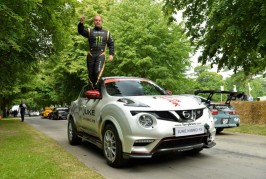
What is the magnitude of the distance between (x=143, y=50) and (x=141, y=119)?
61.8ft

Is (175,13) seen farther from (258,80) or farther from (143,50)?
(258,80)

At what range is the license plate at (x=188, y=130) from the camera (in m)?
5.31

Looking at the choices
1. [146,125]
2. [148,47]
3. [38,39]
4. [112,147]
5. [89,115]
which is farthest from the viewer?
[148,47]

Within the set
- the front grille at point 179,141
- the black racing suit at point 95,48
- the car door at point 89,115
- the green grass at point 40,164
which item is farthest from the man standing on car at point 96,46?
the front grille at point 179,141

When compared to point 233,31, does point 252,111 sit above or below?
below

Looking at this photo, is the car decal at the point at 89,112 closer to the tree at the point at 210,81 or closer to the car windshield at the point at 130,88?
the car windshield at the point at 130,88

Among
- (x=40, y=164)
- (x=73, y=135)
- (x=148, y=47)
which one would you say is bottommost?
(x=40, y=164)

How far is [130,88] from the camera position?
22.3 feet

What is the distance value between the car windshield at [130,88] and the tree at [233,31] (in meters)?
2.70

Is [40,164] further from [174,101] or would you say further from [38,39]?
[38,39]

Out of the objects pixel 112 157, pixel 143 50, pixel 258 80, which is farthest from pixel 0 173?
pixel 258 80

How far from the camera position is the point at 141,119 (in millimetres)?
5391

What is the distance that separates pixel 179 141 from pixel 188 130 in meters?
0.25

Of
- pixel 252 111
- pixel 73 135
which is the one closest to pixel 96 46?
pixel 73 135
